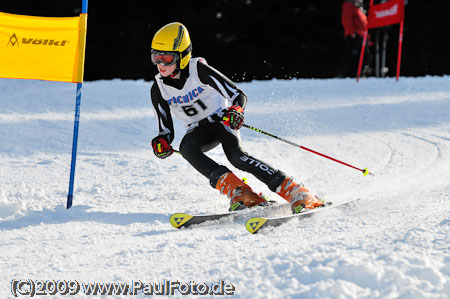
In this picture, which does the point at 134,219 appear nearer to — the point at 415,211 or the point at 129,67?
the point at 415,211

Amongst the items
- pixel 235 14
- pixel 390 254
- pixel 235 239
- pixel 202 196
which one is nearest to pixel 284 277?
pixel 390 254

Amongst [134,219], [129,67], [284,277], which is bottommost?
[129,67]

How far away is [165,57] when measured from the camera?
157 inches

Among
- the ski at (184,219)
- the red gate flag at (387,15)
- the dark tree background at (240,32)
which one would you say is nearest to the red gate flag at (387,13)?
A: the red gate flag at (387,15)

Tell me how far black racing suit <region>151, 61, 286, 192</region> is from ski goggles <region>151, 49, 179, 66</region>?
0.16 metres

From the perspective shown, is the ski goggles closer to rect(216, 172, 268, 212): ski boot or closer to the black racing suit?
the black racing suit

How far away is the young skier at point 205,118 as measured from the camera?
12.6 feet

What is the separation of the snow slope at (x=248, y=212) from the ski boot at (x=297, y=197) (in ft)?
0.43

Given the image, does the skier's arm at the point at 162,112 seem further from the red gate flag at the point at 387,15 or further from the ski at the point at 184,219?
the red gate flag at the point at 387,15

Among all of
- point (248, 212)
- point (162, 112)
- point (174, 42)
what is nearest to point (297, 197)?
point (248, 212)

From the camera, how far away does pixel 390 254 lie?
2.45 m

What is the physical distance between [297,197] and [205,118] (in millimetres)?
989

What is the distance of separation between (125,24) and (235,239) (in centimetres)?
1566

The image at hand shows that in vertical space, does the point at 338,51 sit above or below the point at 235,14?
below
